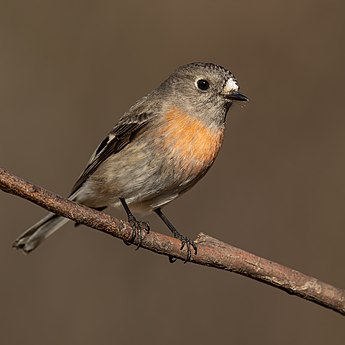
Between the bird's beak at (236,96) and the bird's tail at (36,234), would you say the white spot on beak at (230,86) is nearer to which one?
the bird's beak at (236,96)

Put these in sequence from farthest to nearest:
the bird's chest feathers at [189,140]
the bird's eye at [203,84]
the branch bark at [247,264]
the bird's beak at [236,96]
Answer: the bird's eye at [203,84], the bird's beak at [236,96], the bird's chest feathers at [189,140], the branch bark at [247,264]

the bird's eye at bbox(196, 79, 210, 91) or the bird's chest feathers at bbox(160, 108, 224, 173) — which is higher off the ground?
the bird's eye at bbox(196, 79, 210, 91)

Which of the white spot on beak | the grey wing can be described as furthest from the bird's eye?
the grey wing

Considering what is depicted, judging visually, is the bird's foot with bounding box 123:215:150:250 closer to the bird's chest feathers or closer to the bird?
the bird

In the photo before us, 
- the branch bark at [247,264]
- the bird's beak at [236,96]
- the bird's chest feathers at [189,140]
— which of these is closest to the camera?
the branch bark at [247,264]

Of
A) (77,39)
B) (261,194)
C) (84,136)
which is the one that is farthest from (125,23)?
(261,194)

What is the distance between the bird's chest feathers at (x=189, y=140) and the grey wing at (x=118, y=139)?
195 millimetres

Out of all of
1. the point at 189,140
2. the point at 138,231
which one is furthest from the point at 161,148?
the point at 138,231

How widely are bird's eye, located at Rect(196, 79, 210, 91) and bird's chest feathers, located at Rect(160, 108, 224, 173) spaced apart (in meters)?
0.27

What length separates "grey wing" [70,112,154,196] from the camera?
4.76 metres

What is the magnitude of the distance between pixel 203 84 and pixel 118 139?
0.68 metres

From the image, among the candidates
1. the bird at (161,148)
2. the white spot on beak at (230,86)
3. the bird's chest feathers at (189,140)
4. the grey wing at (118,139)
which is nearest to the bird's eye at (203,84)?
the bird at (161,148)

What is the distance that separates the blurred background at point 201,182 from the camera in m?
5.65

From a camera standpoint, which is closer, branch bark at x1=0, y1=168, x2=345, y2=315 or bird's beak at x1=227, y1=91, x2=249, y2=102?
branch bark at x1=0, y1=168, x2=345, y2=315
